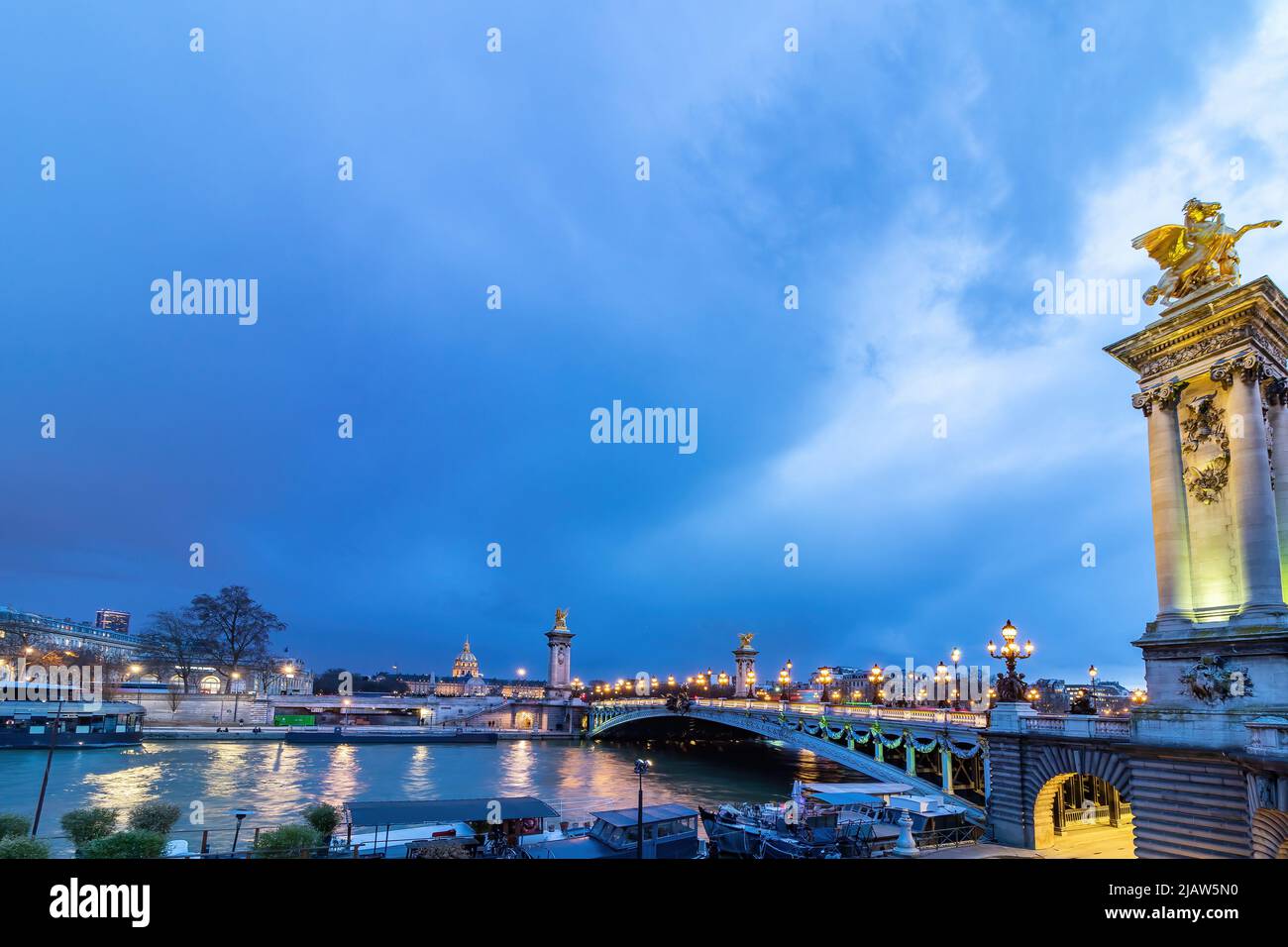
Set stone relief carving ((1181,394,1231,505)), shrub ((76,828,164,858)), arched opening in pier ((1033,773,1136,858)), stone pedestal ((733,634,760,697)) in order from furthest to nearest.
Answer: stone pedestal ((733,634,760,697))
arched opening in pier ((1033,773,1136,858))
stone relief carving ((1181,394,1231,505))
shrub ((76,828,164,858))

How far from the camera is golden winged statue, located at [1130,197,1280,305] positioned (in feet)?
74.4

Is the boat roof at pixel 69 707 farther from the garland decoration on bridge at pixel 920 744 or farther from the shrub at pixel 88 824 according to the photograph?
the garland decoration on bridge at pixel 920 744

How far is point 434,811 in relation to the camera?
80.1 feet

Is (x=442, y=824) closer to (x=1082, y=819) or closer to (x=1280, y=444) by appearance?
(x=1082, y=819)

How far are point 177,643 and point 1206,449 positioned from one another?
10254 cm

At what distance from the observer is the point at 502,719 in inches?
4412

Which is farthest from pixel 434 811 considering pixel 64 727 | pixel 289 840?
pixel 64 727

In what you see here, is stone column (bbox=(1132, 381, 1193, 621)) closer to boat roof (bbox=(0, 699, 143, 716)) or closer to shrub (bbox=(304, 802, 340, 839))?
shrub (bbox=(304, 802, 340, 839))

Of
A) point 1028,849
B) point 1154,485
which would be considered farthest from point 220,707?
point 1154,485

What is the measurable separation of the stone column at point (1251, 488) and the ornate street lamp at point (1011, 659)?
6.71 metres

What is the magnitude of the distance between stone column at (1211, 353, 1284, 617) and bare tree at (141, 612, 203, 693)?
336 feet

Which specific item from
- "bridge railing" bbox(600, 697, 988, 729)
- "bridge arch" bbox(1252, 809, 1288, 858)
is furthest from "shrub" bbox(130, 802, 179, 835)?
"bridge arch" bbox(1252, 809, 1288, 858)
